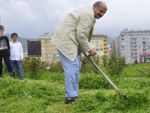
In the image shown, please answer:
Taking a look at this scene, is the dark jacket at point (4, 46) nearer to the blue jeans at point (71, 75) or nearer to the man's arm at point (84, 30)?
the blue jeans at point (71, 75)

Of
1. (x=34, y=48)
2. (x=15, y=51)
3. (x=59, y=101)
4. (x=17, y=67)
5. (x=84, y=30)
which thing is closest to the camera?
(x=84, y=30)

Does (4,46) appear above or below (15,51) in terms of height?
above

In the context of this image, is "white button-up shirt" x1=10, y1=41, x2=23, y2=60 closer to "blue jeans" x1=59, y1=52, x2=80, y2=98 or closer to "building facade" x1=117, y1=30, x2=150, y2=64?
"blue jeans" x1=59, y1=52, x2=80, y2=98

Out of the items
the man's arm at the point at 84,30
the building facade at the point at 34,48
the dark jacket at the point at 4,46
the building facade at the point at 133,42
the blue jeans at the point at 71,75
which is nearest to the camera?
the man's arm at the point at 84,30

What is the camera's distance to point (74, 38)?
7812 millimetres

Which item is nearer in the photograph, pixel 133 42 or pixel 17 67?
pixel 17 67

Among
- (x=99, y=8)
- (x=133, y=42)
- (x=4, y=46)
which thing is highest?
(x=99, y=8)

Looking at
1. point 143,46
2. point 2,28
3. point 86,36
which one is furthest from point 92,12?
point 143,46

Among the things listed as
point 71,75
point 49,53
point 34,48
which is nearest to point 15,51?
point 71,75

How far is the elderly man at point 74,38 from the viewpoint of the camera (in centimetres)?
761

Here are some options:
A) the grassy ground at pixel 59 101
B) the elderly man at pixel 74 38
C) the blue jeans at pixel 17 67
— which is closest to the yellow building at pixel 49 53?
the blue jeans at pixel 17 67

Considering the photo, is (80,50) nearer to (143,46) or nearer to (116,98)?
(116,98)

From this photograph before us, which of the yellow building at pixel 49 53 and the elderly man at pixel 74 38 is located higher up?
the elderly man at pixel 74 38

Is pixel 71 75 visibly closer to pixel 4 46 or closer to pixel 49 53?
pixel 4 46
